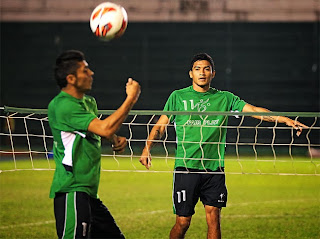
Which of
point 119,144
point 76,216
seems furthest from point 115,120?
point 76,216

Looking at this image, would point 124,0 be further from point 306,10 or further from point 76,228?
point 76,228

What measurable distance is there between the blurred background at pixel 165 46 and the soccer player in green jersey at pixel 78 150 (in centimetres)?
2089

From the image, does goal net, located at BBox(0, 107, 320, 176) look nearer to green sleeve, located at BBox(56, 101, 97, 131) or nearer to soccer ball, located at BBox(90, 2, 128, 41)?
soccer ball, located at BBox(90, 2, 128, 41)

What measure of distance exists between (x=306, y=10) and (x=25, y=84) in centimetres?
1268

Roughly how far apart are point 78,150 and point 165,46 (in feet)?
72.4

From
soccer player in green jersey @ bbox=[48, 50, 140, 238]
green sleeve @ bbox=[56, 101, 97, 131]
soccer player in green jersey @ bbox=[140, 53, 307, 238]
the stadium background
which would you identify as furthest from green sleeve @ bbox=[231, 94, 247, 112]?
the stadium background

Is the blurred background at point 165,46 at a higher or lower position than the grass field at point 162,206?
higher

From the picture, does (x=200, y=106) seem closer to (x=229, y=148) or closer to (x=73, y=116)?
(x=73, y=116)

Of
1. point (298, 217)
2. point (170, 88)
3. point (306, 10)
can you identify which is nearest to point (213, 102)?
point (298, 217)

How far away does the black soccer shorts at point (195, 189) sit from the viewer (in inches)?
227

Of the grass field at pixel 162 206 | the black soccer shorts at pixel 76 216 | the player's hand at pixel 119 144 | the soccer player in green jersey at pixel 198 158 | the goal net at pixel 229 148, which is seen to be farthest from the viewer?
the goal net at pixel 229 148

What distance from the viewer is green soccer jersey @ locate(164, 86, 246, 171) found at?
578 cm

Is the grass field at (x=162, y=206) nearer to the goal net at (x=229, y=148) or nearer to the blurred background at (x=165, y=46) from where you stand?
the goal net at (x=229, y=148)

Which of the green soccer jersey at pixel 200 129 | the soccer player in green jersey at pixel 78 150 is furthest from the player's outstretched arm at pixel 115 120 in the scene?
the green soccer jersey at pixel 200 129
